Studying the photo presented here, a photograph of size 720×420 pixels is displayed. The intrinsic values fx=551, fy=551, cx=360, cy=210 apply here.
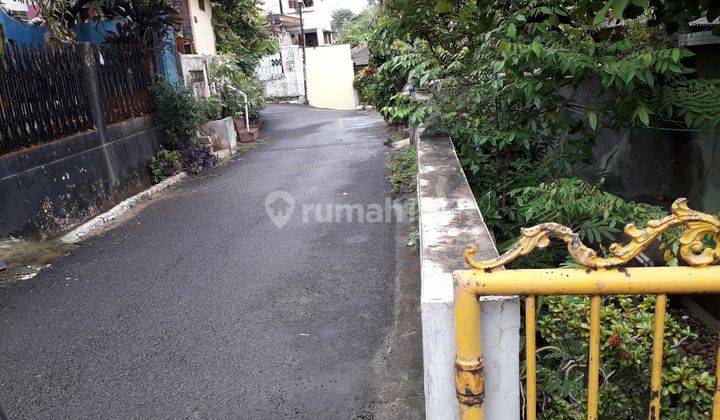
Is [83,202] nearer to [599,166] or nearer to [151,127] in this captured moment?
[151,127]

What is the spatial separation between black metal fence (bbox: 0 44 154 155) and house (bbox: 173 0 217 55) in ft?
16.2

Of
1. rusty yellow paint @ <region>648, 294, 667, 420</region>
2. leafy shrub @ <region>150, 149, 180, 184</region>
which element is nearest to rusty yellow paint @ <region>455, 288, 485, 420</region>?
rusty yellow paint @ <region>648, 294, 667, 420</region>

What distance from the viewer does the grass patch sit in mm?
7876

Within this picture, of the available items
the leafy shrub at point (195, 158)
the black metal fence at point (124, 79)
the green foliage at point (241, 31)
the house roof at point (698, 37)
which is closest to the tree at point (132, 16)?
the black metal fence at point (124, 79)

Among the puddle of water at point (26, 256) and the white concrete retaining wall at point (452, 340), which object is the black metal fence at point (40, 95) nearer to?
the puddle of water at point (26, 256)

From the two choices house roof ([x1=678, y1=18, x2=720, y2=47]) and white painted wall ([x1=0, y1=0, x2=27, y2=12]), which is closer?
house roof ([x1=678, y1=18, x2=720, y2=47])

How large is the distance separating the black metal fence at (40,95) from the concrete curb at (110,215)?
3.86ft

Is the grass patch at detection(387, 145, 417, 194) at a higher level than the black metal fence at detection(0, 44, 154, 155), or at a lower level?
lower

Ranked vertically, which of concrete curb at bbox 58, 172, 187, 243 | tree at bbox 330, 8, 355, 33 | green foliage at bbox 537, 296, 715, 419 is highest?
tree at bbox 330, 8, 355, 33

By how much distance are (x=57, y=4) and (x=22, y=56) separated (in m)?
3.08

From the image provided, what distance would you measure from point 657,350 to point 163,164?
9.44 m

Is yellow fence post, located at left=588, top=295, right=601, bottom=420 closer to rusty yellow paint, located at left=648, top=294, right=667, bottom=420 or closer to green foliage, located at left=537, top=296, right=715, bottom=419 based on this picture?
rusty yellow paint, located at left=648, top=294, right=667, bottom=420

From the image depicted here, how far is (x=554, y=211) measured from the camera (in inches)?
135

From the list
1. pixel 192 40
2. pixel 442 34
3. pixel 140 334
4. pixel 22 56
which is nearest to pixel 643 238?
pixel 140 334
